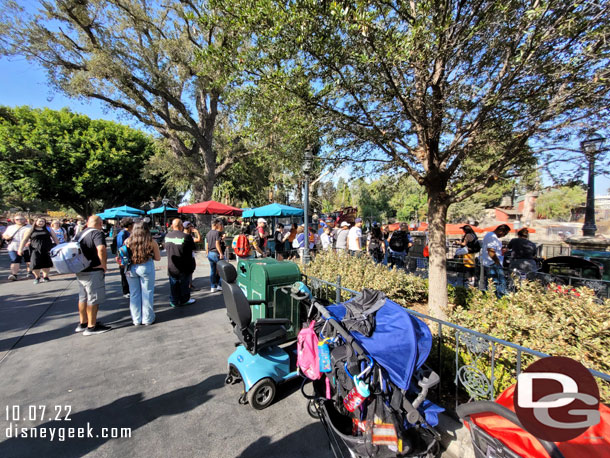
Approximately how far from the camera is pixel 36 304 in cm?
526

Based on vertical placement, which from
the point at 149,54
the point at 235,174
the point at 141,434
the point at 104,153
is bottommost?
the point at 141,434

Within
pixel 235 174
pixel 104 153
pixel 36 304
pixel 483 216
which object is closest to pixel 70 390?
pixel 36 304

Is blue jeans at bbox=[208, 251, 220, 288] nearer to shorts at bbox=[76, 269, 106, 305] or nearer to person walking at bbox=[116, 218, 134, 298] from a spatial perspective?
person walking at bbox=[116, 218, 134, 298]

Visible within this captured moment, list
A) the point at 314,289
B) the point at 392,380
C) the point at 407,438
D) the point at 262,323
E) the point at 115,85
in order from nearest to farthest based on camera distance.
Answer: the point at 392,380
the point at 407,438
the point at 262,323
the point at 314,289
the point at 115,85

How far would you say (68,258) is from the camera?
11.6 feet

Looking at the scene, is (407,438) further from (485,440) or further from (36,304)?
(36,304)

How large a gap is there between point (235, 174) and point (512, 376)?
23343mm

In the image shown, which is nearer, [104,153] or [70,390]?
[70,390]

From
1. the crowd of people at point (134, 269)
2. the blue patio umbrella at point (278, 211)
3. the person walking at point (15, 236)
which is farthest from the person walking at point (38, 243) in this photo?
the blue patio umbrella at point (278, 211)

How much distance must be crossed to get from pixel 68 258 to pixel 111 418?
7.62 ft

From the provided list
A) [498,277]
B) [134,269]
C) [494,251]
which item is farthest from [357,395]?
[494,251]

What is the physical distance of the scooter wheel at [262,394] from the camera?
2422 mm

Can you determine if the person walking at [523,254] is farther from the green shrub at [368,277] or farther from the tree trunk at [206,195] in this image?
the tree trunk at [206,195]

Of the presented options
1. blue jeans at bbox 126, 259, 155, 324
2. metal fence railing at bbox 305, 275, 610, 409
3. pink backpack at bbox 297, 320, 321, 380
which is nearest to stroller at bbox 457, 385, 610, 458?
metal fence railing at bbox 305, 275, 610, 409
